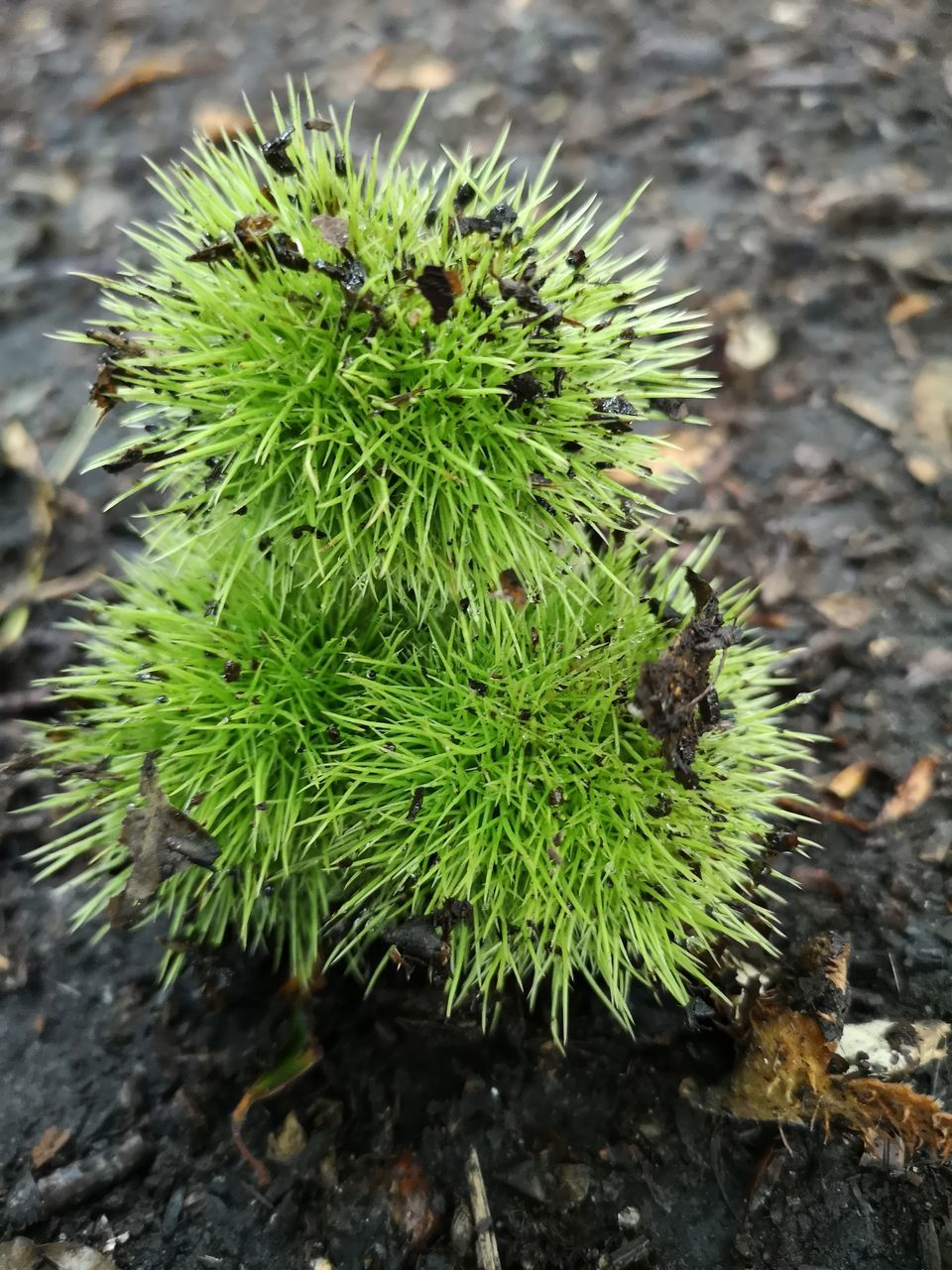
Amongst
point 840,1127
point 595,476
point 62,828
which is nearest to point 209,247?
point 595,476

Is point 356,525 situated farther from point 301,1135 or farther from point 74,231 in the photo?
point 74,231

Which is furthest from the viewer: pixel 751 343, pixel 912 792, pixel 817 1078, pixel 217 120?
pixel 217 120

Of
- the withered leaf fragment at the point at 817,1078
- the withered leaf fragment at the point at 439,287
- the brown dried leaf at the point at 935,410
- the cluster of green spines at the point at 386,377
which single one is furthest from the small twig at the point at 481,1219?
the brown dried leaf at the point at 935,410

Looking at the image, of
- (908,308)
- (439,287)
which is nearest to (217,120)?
(908,308)

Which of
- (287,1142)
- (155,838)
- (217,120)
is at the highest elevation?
(217,120)

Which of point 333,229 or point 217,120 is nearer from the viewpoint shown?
point 333,229

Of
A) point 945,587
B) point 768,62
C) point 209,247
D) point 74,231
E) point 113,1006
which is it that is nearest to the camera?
point 209,247

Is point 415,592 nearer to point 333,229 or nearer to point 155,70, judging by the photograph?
point 333,229
